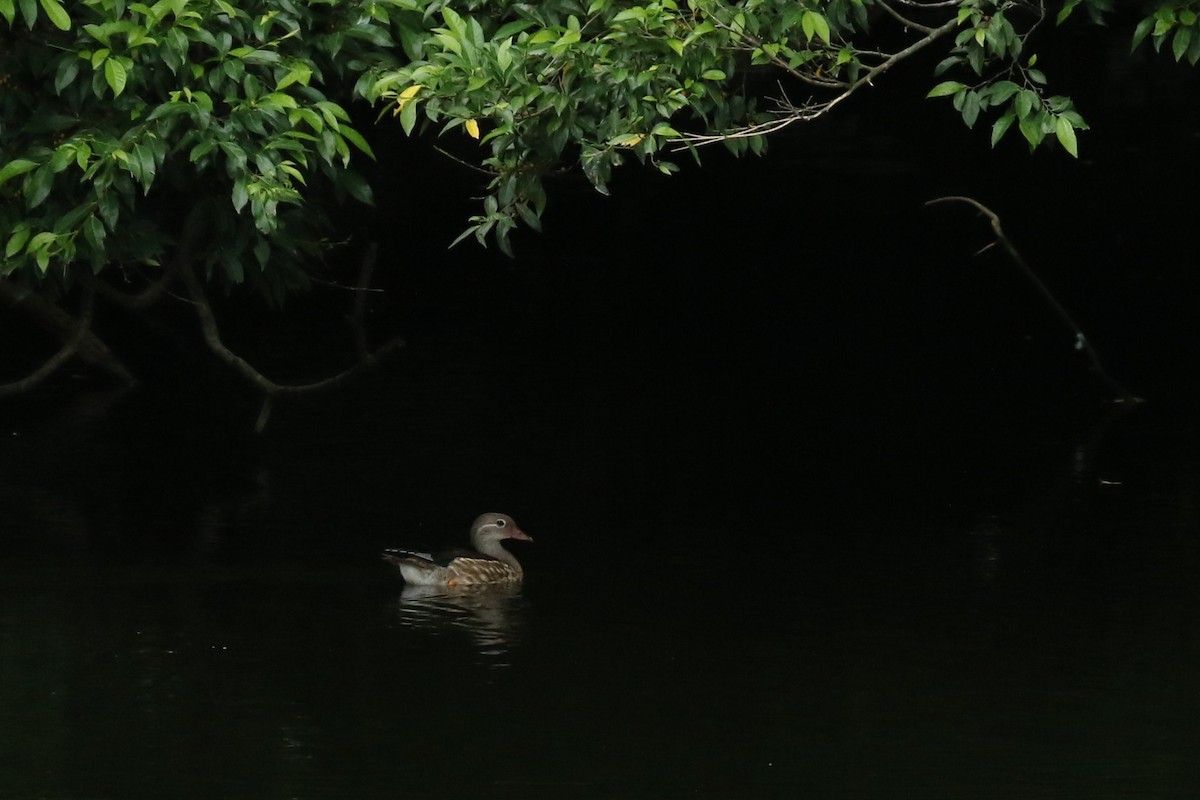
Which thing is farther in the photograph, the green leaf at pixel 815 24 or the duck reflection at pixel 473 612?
the duck reflection at pixel 473 612

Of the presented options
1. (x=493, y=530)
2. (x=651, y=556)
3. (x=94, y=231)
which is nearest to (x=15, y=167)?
(x=94, y=231)

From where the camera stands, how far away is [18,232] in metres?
11.5

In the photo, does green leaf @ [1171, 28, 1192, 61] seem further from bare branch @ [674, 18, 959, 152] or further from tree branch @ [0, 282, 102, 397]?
tree branch @ [0, 282, 102, 397]

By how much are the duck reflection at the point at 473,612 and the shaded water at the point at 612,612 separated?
0.11ft

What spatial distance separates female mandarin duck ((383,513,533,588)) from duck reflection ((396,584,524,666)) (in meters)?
0.05

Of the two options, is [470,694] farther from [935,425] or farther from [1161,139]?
[1161,139]

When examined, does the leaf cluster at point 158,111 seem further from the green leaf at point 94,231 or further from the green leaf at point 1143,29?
the green leaf at point 1143,29

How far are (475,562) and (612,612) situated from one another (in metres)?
1.28

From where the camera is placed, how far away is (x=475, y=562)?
12703 mm

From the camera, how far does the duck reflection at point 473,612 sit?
11.4 meters

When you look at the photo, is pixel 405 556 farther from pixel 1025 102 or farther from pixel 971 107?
pixel 1025 102

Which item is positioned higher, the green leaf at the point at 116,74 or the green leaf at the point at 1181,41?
the green leaf at the point at 1181,41

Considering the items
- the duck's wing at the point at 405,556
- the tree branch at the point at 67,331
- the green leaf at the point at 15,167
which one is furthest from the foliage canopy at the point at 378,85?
the duck's wing at the point at 405,556

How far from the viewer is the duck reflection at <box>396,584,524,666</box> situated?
1141cm
